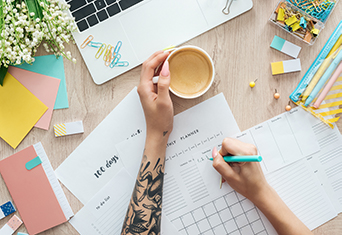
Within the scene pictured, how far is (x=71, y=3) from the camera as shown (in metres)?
0.84

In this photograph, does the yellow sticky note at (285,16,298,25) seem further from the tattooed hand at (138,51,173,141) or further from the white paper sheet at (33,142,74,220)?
the white paper sheet at (33,142,74,220)

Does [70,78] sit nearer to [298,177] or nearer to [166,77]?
[166,77]

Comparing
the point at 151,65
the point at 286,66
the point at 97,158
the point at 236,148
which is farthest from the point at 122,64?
the point at 286,66

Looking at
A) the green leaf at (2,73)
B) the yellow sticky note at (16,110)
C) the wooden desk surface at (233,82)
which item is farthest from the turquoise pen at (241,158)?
the green leaf at (2,73)

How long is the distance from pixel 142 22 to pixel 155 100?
0.98ft

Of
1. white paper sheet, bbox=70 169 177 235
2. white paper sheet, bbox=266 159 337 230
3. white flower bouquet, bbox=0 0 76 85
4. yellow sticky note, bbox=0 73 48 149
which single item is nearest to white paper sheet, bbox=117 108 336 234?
white paper sheet, bbox=266 159 337 230

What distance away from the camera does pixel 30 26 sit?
0.79 metres

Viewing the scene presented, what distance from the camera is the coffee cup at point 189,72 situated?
802 millimetres

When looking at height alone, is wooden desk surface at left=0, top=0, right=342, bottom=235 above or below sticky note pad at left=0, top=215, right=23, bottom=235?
above

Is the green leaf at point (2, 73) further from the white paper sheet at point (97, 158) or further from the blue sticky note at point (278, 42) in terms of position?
the blue sticky note at point (278, 42)

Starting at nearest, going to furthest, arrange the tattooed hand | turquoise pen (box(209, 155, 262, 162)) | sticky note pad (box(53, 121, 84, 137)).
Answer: turquoise pen (box(209, 155, 262, 162)), the tattooed hand, sticky note pad (box(53, 121, 84, 137))

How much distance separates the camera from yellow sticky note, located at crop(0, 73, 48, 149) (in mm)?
887

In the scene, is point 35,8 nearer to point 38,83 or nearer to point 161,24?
point 38,83

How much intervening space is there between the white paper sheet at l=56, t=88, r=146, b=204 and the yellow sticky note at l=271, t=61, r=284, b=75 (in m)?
0.53
